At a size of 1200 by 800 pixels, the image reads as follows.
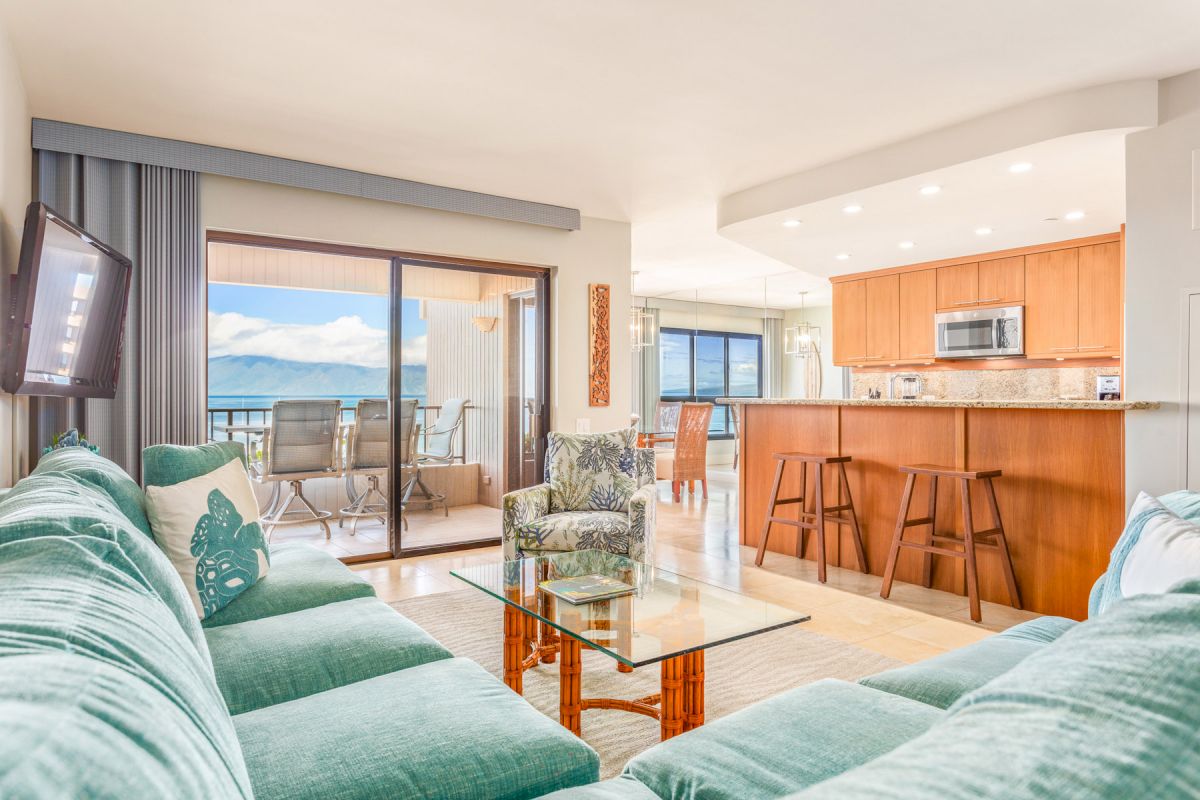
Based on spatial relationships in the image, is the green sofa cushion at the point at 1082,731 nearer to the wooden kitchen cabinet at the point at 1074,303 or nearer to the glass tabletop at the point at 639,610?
the glass tabletop at the point at 639,610

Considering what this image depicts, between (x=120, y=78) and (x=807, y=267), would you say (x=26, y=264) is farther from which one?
(x=807, y=267)

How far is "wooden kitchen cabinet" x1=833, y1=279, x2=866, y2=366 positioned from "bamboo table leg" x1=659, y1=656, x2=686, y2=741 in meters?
6.08

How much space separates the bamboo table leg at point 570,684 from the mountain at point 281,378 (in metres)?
3.81

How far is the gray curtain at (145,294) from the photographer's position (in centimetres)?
365

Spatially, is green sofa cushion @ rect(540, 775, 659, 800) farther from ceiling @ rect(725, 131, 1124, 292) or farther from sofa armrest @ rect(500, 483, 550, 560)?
ceiling @ rect(725, 131, 1124, 292)

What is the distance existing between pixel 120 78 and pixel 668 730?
3.50 metres

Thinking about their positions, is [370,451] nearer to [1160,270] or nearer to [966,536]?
[966,536]

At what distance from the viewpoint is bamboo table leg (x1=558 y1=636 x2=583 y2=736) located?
211 cm

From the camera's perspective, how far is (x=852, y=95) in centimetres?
331

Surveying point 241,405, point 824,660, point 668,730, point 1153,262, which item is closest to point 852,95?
point 1153,262

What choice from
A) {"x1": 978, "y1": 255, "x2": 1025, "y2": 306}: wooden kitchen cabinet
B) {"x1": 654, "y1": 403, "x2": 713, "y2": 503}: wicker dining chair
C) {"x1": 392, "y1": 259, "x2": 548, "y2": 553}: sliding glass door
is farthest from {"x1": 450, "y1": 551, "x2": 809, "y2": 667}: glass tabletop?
{"x1": 978, "y1": 255, "x2": 1025, "y2": 306}: wooden kitchen cabinet

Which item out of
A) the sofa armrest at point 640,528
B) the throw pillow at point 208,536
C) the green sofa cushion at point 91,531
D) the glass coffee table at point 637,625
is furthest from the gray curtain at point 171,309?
the green sofa cushion at point 91,531

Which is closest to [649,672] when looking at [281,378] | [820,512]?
[820,512]

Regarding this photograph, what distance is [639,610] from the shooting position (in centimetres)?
219
